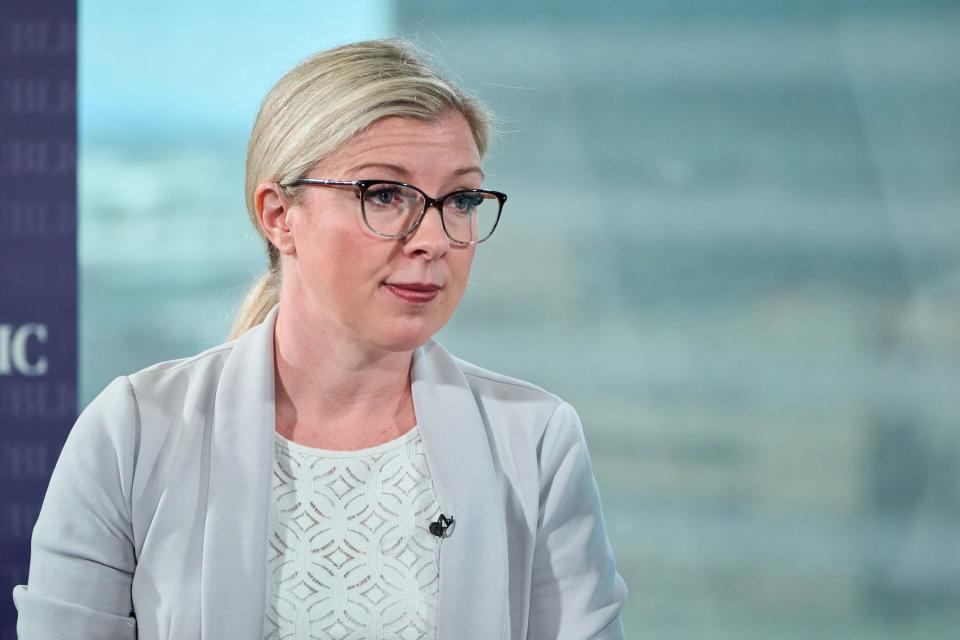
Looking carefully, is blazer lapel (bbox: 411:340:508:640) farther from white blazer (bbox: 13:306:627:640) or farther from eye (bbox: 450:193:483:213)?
eye (bbox: 450:193:483:213)

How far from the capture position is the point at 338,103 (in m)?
1.36

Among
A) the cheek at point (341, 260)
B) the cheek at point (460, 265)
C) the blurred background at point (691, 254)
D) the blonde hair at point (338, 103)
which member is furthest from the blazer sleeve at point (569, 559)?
the blurred background at point (691, 254)

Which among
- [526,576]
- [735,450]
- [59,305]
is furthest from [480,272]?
[526,576]

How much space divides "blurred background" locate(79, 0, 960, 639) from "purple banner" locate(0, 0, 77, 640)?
0.19 metres

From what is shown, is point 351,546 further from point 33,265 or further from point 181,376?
point 33,265

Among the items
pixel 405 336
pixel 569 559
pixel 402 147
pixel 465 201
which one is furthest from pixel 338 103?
pixel 569 559

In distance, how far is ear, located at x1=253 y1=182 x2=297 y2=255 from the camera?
1433 mm

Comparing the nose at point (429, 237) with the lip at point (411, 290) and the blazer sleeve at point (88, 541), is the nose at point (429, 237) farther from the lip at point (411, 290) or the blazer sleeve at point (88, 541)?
the blazer sleeve at point (88, 541)

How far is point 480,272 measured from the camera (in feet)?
9.80

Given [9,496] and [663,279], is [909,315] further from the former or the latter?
[9,496]

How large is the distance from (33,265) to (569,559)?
179 centimetres

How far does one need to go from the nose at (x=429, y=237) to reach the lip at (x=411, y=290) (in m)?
0.04

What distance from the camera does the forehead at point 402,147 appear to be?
1338 millimetres

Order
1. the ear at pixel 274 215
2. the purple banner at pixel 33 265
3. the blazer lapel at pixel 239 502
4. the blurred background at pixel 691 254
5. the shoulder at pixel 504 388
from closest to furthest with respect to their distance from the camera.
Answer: the blazer lapel at pixel 239 502, the ear at pixel 274 215, the shoulder at pixel 504 388, the purple banner at pixel 33 265, the blurred background at pixel 691 254
